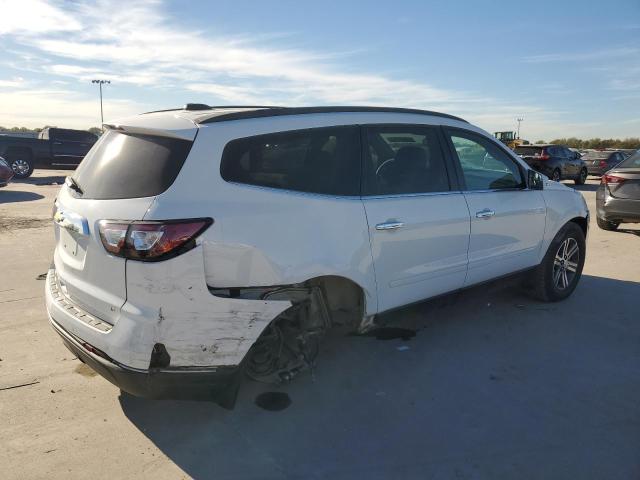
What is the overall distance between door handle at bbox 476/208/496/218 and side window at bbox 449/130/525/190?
0.66 ft

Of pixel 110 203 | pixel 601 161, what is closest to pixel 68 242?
pixel 110 203

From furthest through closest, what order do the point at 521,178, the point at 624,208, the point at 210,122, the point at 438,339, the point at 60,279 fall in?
the point at 624,208
the point at 521,178
the point at 438,339
the point at 60,279
the point at 210,122

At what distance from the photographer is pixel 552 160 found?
2022 centimetres

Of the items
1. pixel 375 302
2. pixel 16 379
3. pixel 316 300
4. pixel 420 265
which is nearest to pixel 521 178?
pixel 420 265

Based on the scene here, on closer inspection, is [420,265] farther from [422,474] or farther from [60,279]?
[60,279]

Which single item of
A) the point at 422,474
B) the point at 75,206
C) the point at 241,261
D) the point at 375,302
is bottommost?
the point at 422,474

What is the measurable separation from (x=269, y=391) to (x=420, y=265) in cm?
137

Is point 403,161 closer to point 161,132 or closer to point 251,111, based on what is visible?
point 251,111

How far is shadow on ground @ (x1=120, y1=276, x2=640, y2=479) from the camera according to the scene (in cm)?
274

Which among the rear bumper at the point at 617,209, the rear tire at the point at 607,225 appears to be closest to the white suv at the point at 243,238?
the rear bumper at the point at 617,209

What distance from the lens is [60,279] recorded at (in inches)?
126

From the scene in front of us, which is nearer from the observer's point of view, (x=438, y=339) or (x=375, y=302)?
(x=375, y=302)

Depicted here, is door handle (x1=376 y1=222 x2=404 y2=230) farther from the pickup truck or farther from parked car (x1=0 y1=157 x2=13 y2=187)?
the pickup truck

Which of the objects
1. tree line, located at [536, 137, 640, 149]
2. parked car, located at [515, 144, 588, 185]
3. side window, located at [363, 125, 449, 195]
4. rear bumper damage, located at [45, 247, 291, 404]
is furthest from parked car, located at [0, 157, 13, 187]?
tree line, located at [536, 137, 640, 149]
